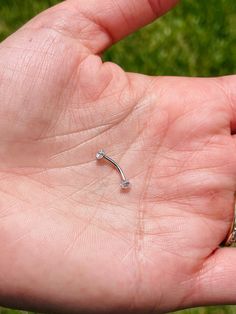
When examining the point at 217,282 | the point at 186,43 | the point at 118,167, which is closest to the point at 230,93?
the point at 118,167

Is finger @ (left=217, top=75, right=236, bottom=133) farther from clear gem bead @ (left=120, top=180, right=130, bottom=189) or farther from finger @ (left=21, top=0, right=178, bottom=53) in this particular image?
clear gem bead @ (left=120, top=180, right=130, bottom=189)

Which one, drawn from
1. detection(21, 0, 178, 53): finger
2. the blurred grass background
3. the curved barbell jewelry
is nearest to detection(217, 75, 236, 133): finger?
detection(21, 0, 178, 53): finger

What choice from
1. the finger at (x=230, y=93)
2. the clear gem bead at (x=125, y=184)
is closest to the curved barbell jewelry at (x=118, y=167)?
the clear gem bead at (x=125, y=184)

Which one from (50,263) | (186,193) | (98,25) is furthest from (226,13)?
(50,263)

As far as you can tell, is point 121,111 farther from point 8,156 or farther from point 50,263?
point 50,263

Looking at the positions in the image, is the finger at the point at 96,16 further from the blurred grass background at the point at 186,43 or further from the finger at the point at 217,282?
the blurred grass background at the point at 186,43

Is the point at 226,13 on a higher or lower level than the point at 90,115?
higher
